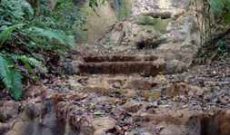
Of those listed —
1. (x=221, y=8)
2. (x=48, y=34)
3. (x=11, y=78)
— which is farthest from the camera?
(x=221, y=8)

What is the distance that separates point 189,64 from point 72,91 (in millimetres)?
2773

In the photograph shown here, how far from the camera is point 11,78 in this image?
15.6 feet

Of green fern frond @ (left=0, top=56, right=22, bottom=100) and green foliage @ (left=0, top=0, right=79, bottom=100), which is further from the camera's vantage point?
green foliage @ (left=0, top=0, right=79, bottom=100)

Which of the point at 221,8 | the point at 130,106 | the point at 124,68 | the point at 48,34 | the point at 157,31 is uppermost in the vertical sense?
the point at 221,8

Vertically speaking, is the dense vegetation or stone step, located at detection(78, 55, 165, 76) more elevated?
the dense vegetation

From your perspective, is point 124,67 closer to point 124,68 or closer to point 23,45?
point 124,68

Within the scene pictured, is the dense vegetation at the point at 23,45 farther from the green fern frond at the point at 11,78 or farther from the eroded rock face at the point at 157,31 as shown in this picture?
the eroded rock face at the point at 157,31

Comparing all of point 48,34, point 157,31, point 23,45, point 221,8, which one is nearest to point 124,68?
point 221,8

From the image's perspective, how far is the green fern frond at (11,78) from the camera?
462cm

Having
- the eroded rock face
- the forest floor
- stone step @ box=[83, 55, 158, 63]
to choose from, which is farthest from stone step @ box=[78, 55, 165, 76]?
the eroded rock face

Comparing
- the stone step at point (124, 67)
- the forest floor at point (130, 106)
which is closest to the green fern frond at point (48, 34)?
the forest floor at point (130, 106)

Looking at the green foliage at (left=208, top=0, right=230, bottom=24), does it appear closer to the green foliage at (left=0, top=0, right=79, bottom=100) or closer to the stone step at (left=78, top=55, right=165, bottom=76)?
the stone step at (left=78, top=55, right=165, bottom=76)

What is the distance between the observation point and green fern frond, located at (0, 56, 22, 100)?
182 inches

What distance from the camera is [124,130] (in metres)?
3.56
